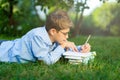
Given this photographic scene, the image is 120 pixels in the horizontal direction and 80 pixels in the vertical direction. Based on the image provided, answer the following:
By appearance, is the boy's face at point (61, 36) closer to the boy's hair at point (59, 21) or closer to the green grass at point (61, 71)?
the boy's hair at point (59, 21)

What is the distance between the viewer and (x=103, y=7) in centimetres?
1402

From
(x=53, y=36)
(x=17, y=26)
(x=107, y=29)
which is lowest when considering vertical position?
(x=107, y=29)

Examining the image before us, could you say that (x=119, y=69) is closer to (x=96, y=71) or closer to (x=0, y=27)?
(x=96, y=71)

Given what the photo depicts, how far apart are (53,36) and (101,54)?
103 cm

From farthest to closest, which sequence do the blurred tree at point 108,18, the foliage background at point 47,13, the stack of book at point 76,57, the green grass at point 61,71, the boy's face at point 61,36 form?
the blurred tree at point 108,18 < the foliage background at point 47,13 < the boy's face at point 61,36 < the stack of book at point 76,57 < the green grass at point 61,71

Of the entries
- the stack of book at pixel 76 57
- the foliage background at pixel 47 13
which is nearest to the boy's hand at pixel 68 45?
the stack of book at pixel 76 57

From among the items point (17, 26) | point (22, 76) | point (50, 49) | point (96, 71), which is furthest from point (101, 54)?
point (17, 26)

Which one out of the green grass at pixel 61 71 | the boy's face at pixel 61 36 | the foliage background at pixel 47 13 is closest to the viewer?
the green grass at pixel 61 71

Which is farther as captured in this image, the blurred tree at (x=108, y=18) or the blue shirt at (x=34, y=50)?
the blurred tree at (x=108, y=18)

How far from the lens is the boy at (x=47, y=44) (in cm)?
443

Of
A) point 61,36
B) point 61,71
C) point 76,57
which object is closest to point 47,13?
point 61,36

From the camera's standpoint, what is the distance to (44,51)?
14.5 ft

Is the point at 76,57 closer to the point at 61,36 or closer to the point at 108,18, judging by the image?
the point at 61,36

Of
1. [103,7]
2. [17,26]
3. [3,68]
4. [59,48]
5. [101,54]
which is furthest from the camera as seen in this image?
[103,7]
